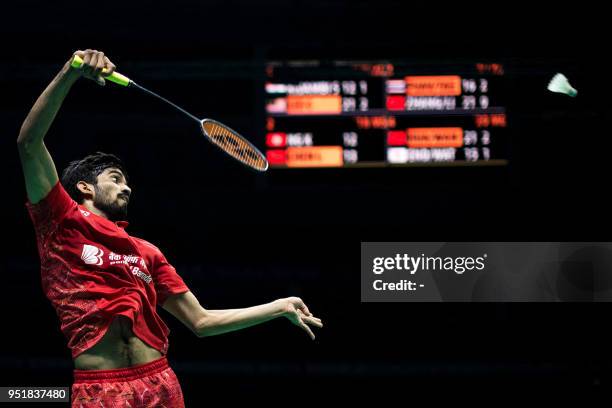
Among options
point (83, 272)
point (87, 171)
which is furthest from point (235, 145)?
point (83, 272)

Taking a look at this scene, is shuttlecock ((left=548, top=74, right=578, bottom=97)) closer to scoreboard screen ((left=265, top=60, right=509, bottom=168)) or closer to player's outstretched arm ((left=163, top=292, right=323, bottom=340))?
scoreboard screen ((left=265, top=60, right=509, bottom=168))

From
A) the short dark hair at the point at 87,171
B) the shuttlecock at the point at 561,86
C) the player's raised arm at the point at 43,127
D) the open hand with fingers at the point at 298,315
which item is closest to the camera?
the player's raised arm at the point at 43,127

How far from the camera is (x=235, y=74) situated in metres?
5.41

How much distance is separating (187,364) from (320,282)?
3.37 ft

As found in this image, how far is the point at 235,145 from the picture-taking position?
10.9 ft

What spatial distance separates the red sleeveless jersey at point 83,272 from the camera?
2.33m

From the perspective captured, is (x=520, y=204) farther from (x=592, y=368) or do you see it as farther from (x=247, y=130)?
(x=247, y=130)

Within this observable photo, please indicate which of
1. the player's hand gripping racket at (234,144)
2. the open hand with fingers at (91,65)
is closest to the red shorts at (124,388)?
the open hand with fingers at (91,65)

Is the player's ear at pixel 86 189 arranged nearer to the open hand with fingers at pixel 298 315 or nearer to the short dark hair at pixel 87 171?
the short dark hair at pixel 87 171

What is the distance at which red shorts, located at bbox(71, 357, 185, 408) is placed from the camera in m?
2.32

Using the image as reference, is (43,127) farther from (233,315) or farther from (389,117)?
(389,117)

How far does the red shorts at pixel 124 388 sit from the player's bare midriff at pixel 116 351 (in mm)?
17

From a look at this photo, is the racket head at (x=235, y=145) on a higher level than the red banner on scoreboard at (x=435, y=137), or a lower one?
lower

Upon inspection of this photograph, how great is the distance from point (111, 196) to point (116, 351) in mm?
497
